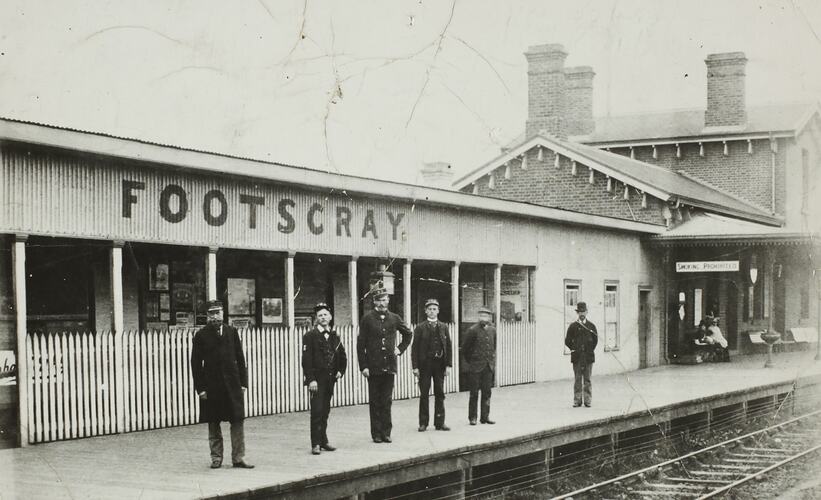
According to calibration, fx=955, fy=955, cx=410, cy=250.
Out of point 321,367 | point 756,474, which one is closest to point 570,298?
point 756,474

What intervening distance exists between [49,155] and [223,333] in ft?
9.17

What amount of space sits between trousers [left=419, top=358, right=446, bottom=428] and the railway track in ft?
5.78

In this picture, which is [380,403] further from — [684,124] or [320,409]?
[684,124]

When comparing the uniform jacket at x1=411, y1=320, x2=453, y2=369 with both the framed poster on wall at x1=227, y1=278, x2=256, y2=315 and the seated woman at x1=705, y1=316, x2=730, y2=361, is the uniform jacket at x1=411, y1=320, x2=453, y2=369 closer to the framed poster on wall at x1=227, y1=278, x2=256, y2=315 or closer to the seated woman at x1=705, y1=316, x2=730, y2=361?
the framed poster on wall at x1=227, y1=278, x2=256, y2=315

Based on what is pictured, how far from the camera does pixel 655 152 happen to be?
3139cm

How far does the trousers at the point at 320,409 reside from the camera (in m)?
9.49

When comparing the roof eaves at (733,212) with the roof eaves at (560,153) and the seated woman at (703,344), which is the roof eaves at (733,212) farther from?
the seated woman at (703,344)

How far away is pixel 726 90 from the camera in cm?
3094

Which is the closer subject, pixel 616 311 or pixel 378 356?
pixel 378 356

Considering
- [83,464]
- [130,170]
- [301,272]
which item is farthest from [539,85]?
[83,464]

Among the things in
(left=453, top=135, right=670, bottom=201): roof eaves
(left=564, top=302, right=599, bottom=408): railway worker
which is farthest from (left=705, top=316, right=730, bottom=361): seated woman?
(left=564, top=302, right=599, bottom=408): railway worker

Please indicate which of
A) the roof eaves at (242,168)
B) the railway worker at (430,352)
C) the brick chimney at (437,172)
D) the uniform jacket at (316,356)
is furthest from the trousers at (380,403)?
the brick chimney at (437,172)

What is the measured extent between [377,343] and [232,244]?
2661mm

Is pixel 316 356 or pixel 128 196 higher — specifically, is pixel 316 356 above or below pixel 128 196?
below
